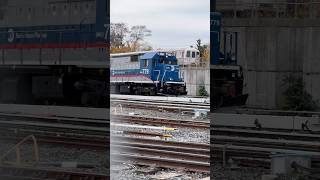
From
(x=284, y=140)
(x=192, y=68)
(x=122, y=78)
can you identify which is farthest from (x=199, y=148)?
(x=122, y=78)

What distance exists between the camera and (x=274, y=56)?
3914 millimetres

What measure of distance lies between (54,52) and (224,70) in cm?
193

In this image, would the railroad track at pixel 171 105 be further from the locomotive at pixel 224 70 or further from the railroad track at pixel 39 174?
the locomotive at pixel 224 70

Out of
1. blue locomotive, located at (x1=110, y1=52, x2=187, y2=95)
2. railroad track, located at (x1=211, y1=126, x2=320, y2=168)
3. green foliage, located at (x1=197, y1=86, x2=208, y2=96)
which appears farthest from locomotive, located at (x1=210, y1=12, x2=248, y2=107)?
blue locomotive, located at (x1=110, y1=52, x2=187, y2=95)

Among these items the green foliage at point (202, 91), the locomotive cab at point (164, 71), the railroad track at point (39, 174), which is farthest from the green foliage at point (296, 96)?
the locomotive cab at point (164, 71)

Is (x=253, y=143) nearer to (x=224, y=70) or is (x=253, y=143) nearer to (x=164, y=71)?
(x=224, y=70)

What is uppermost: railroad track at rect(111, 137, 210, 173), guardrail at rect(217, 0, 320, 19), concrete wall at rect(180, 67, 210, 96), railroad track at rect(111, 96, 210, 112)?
guardrail at rect(217, 0, 320, 19)

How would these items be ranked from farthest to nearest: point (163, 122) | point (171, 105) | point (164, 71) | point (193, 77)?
1. point (164, 71)
2. point (193, 77)
3. point (171, 105)
4. point (163, 122)

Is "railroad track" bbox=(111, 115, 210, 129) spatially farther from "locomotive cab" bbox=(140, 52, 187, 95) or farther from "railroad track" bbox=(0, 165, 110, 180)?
"locomotive cab" bbox=(140, 52, 187, 95)

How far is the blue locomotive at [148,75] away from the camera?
21.2 m

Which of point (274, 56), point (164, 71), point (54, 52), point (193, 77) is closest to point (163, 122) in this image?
point (54, 52)

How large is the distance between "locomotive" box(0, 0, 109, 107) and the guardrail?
1265mm

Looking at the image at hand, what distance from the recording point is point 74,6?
4645mm

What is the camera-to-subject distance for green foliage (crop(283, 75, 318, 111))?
385 centimetres
